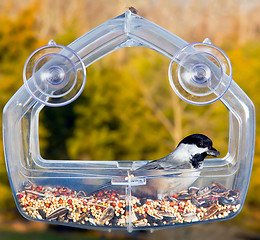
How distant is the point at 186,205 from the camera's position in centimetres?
158

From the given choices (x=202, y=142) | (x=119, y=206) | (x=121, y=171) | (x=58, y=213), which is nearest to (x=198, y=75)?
(x=202, y=142)

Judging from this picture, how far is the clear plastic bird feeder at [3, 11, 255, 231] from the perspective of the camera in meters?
1.50

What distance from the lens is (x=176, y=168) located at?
63.7 inches

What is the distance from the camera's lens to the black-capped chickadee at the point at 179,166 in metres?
1.52

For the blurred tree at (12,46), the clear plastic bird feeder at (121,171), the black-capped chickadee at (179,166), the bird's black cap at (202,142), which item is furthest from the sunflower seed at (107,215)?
the blurred tree at (12,46)

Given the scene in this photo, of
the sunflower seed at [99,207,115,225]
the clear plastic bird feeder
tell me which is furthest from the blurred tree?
the sunflower seed at [99,207,115,225]

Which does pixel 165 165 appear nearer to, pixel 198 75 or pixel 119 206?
pixel 119 206

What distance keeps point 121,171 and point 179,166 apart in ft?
0.77

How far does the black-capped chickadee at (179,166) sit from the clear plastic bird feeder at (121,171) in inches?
0.7

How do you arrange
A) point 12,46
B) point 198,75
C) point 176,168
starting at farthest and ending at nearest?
1. point 12,46
2. point 176,168
3. point 198,75

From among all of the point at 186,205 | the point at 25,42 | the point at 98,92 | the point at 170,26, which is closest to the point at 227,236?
the point at 98,92

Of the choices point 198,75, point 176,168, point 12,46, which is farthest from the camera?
point 12,46

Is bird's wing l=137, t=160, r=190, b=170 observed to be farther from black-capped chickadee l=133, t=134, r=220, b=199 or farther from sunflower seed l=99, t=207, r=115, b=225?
sunflower seed l=99, t=207, r=115, b=225

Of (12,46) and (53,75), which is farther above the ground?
(12,46)
